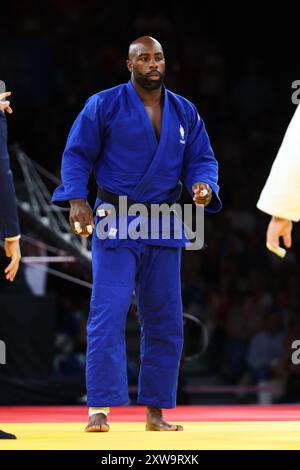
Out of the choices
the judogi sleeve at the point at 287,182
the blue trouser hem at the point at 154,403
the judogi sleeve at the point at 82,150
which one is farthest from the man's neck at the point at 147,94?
the judogi sleeve at the point at 287,182

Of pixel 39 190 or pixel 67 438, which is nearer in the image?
pixel 67 438

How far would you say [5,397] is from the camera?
7945mm

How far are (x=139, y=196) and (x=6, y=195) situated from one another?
56 cm

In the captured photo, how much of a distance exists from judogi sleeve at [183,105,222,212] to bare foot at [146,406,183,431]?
84 cm

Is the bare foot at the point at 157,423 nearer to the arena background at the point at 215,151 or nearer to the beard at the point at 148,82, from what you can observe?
the beard at the point at 148,82

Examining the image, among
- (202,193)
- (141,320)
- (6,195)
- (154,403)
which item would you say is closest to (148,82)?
(202,193)

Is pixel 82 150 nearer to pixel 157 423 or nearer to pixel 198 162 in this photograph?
pixel 198 162

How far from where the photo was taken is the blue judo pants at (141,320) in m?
4.42

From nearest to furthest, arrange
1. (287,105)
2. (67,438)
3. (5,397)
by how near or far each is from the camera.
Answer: (67,438), (5,397), (287,105)

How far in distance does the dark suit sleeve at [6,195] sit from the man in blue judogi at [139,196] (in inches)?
9.7

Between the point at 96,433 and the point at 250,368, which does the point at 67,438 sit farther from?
the point at 250,368

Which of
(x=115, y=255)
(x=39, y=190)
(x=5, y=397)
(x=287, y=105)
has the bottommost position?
(x=5, y=397)
